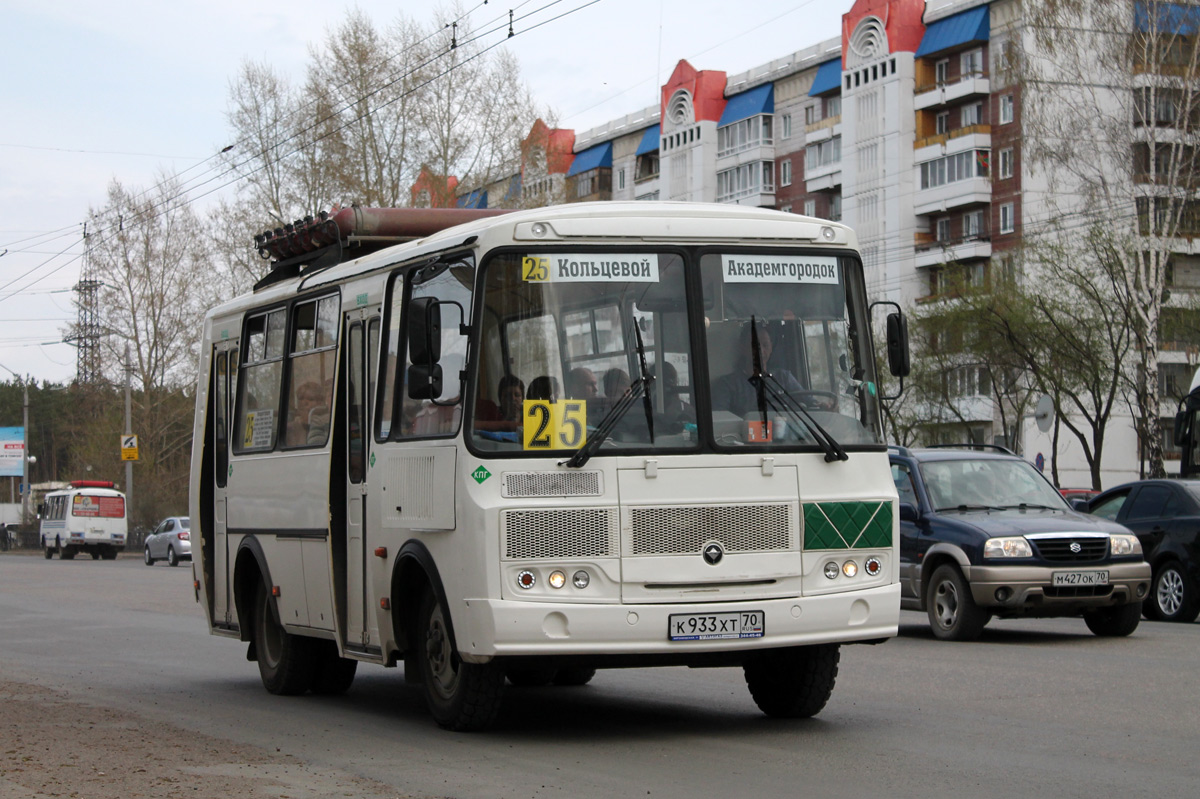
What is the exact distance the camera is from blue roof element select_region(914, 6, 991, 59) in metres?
67.2

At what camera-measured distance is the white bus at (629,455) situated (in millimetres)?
8977

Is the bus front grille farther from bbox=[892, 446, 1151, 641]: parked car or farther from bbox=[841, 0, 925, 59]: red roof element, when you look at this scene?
bbox=[841, 0, 925, 59]: red roof element

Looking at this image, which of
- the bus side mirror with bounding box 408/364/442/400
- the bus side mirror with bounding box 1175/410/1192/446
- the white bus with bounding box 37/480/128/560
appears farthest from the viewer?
the white bus with bounding box 37/480/128/560

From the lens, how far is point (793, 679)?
10.2 m

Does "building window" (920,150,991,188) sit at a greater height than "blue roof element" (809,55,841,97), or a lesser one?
lesser

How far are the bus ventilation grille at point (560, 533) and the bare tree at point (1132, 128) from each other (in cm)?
3359

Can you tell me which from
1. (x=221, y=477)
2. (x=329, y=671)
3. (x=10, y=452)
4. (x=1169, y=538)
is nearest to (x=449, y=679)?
(x=329, y=671)

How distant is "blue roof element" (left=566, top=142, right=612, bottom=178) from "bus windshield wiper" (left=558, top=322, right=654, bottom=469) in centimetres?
8486

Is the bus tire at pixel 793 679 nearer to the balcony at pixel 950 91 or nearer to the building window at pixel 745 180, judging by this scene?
the balcony at pixel 950 91

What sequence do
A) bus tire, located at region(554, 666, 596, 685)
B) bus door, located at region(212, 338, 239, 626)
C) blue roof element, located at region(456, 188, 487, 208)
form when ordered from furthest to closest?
blue roof element, located at region(456, 188, 487, 208) → bus door, located at region(212, 338, 239, 626) → bus tire, located at region(554, 666, 596, 685)

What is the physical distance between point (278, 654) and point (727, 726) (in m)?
4.05

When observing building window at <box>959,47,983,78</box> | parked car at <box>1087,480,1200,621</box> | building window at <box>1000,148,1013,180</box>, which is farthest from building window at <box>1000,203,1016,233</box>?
parked car at <box>1087,480,1200,621</box>

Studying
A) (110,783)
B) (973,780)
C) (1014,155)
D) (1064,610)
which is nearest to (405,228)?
(110,783)

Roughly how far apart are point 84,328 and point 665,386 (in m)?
69.5
